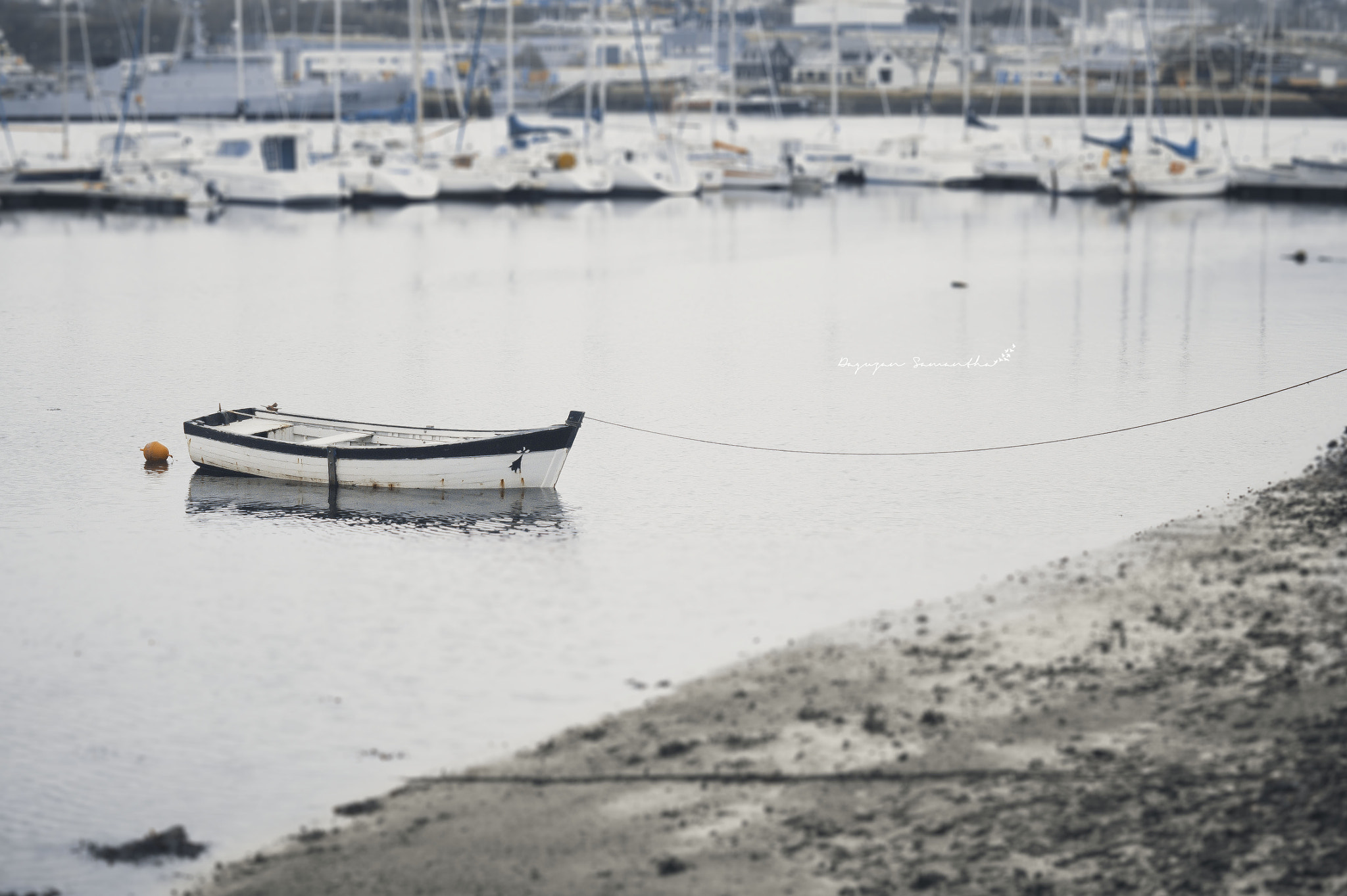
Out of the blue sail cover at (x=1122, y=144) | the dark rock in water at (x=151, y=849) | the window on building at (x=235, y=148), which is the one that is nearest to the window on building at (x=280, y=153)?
the window on building at (x=235, y=148)

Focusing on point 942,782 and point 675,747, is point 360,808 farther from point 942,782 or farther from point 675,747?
point 942,782

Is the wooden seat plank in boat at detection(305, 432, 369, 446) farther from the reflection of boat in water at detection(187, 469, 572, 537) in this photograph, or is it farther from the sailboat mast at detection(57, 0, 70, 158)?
the sailboat mast at detection(57, 0, 70, 158)

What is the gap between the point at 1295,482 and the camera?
20.1 meters

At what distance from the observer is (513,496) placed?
2111 cm

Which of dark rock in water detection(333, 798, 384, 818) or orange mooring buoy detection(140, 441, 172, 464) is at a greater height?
orange mooring buoy detection(140, 441, 172, 464)

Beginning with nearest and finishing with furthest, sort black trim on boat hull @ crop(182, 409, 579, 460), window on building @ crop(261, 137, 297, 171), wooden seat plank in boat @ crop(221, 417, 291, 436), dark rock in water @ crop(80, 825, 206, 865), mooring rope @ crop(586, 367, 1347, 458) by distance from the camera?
dark rock in water @ crop(80, 825, 206, 865) < black trim on boat hull @ crop(182, 409, 579, 460) < wooden seat plank in boat @ crop(221, 417, 291, 436) < mooring rope @ crop(586, 367, 1347, 458) < window on building @ crop(261, 137, 297, 171)

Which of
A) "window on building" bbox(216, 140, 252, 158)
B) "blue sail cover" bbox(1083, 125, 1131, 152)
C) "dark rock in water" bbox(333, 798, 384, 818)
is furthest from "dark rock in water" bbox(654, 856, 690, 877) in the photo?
"blue sail cover" bbox(1083, 125, 1131, 152)

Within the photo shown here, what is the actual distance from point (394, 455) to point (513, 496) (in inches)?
67.9

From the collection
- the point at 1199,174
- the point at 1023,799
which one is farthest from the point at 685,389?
the point at 1199,174

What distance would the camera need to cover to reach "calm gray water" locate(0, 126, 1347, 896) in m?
13.2

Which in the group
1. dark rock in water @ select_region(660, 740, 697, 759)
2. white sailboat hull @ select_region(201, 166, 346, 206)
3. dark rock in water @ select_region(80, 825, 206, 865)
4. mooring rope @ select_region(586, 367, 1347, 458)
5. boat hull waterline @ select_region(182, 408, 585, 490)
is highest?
white sailboat hull @ select_region(201, 166, 346, 206)

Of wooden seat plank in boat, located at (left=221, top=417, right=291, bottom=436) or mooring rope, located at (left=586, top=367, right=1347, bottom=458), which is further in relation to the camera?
mooring rope, located at (left=586, top=367, right=1347, bottom=458)

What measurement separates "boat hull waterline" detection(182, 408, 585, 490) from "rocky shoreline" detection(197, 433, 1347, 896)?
23.8 ft

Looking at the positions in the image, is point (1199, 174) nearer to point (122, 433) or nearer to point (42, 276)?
point (42, 276)
